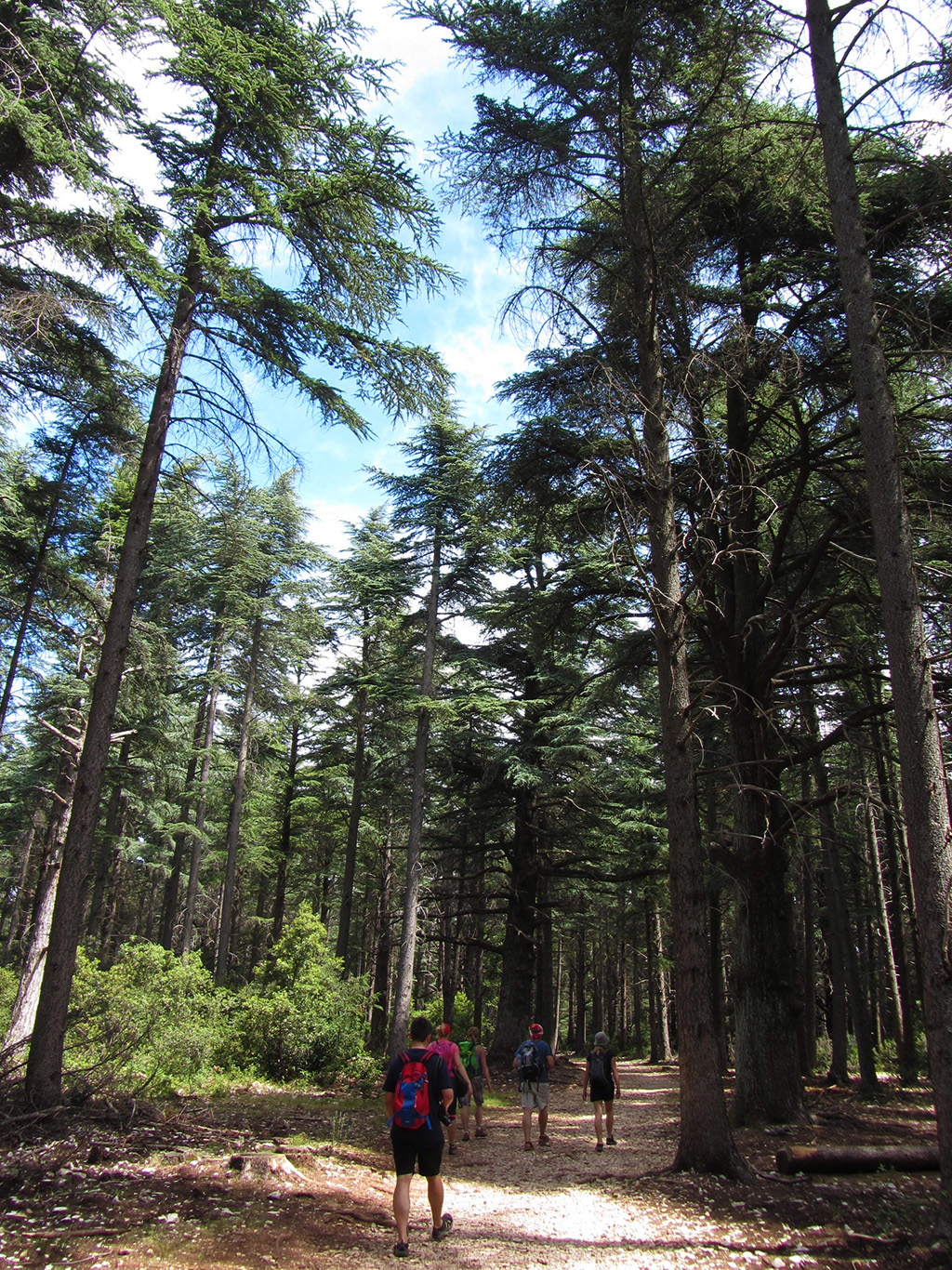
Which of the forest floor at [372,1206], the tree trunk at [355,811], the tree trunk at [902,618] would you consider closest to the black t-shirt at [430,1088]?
the forest floor at [372,1206]

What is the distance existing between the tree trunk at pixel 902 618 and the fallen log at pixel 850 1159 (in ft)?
7.95

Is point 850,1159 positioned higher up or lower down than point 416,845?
lower down

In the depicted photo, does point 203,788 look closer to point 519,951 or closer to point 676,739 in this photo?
point 519,951

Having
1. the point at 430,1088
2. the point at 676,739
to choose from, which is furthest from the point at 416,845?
the point at 430,1088

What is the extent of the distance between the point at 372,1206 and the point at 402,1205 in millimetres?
1625

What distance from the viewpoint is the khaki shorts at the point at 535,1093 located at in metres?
10.0

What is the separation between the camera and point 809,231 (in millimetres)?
10211

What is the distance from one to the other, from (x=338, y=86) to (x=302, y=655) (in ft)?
58.7

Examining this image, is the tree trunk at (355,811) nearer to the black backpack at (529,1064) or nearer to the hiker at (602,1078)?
the black backpack at (529,1064)

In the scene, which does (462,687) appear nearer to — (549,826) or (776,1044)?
(549,826)

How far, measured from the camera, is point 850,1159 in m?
7.03

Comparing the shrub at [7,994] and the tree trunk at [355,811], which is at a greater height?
the tree trunk at [355,811]

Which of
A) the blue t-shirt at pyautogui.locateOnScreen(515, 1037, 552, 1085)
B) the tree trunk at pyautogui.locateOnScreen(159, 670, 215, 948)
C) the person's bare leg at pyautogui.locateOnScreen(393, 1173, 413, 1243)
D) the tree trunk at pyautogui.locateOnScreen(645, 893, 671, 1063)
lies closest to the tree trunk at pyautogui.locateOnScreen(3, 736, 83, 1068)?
the blue t-shirt at pyautogui.locateOnScreen(515, 1037, 552, 1085)

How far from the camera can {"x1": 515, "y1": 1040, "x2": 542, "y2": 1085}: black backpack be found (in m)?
9.98
